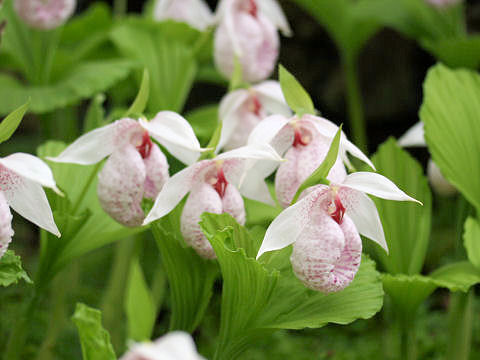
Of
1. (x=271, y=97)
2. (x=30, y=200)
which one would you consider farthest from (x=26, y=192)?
(x=271, y=97)

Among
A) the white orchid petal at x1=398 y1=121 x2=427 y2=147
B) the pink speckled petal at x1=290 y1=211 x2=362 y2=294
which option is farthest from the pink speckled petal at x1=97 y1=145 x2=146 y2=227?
the white orchid petal at x1=398 y1=121 x2=427 y2=147

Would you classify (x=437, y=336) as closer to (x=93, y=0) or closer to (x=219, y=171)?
(x=219, y=171)

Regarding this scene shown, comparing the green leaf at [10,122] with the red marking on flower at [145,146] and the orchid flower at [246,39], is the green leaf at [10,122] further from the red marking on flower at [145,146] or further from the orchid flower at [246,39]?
the orchid flower at [246,39]

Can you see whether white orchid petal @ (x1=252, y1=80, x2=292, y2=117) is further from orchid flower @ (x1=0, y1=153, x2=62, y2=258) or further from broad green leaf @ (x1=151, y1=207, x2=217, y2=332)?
orchid flower @ (x1=0, y1=153, x2=62, y2=258)

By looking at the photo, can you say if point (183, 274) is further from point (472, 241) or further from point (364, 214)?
point (472, 241)

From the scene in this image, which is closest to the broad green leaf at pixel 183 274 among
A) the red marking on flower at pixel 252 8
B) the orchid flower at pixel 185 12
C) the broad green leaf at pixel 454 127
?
the broad green leaf at pixel 454 127
